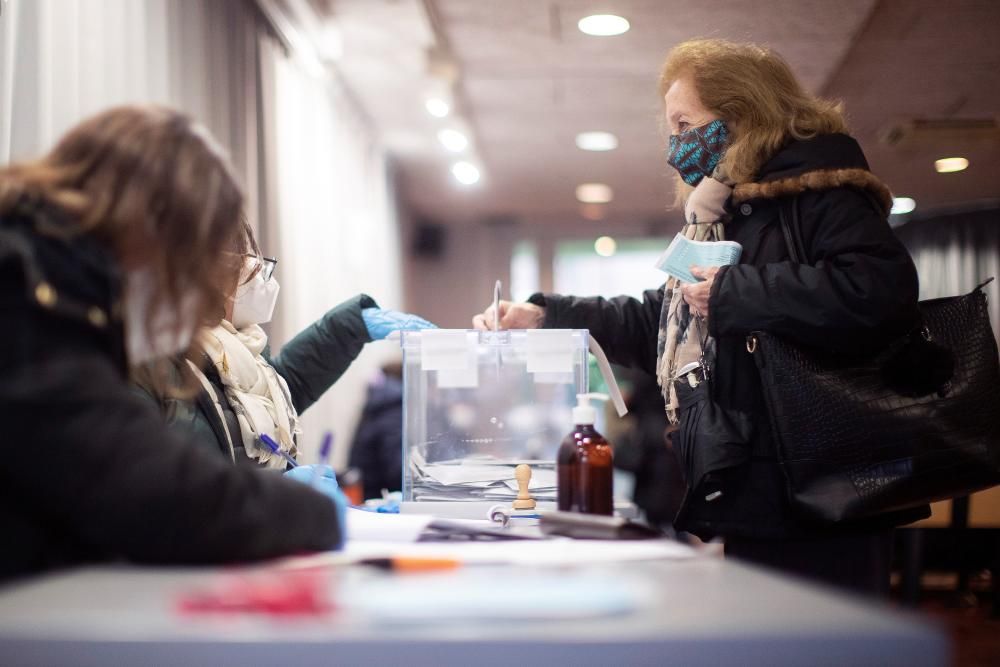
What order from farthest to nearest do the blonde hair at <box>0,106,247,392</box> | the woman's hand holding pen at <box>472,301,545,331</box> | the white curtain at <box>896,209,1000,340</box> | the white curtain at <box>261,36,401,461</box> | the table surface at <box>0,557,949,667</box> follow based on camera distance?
1. the white curtain at <box>896,209,1000,340</box>
2. the white curtain at <box>261,36,401,461</box>
3. the woman's hand holding pen at <box>472,301,545,331</box>
4. the blonde hair at <box>0,106,247,392</box>
5. the table surface at <box>0,557,949,667</box>

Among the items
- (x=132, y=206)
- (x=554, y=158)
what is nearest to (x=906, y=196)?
(x=554, y=158)

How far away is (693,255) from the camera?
1614mm

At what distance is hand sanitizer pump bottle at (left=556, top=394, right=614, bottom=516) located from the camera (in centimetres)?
128

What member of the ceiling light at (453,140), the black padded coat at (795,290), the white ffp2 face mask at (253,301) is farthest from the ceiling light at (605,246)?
the black padded coat at (795,290)

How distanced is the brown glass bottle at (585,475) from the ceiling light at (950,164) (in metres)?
4.84

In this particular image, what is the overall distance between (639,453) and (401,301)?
94.3 inches

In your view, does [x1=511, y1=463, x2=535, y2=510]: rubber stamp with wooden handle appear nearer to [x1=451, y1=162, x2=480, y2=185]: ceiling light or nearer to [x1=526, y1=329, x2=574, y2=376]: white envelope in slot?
[x1=526, y1=329, x2=574, y2=376]: white envelope in slot

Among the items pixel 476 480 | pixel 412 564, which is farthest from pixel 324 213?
pixel 412 564

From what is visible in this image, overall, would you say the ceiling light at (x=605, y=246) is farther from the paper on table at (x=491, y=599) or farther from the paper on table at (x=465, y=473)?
the paper on table at (x=491, y=599)

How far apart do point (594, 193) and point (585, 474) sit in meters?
6.39

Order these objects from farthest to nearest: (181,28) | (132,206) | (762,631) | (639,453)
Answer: (639,453) → (181,28) → (132,206) → (762,631)

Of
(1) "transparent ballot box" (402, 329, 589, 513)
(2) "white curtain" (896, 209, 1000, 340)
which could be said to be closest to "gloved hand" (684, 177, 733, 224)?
(1) "transparent ballot box" (402, 329, 589, 513)

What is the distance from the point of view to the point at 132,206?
941 mm

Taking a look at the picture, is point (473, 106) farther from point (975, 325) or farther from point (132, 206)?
point (132, 206)
